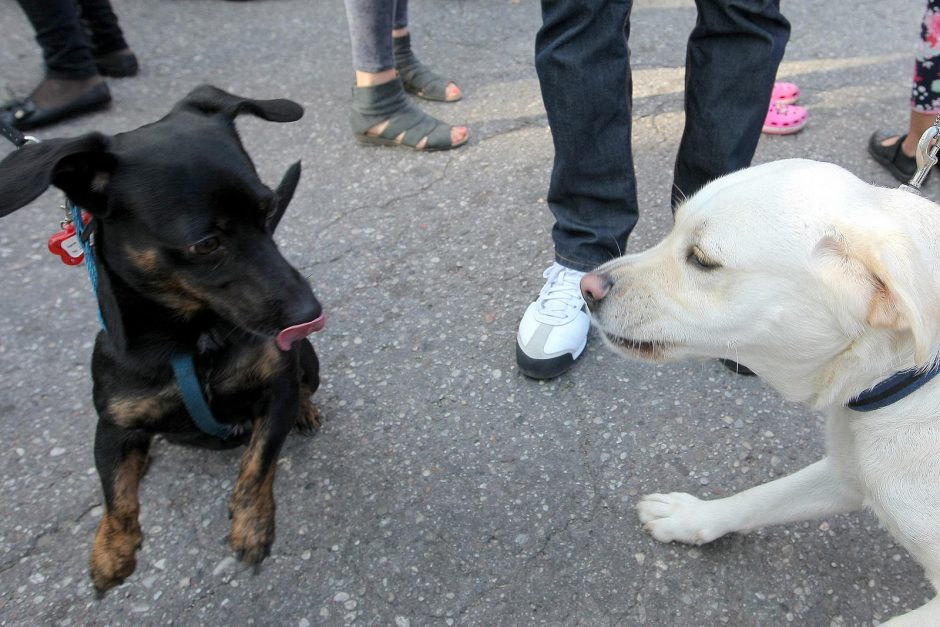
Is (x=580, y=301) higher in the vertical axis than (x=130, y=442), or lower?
lower

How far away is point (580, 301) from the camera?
8.61ft

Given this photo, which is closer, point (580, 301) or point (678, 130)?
point (580, 301)

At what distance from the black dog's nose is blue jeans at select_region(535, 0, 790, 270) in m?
0.73

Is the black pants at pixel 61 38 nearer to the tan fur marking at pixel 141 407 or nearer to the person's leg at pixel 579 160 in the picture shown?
the person's leg at pixel 579 160

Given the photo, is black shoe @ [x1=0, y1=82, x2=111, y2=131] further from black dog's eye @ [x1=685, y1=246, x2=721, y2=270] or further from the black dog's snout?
black dog's eye @ [x1=685, y1=246, x2=721, y2=270]

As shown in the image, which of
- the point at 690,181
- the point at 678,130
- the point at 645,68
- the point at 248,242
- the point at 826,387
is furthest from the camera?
the point at 645,68

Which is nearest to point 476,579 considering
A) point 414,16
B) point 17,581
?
point 17,581

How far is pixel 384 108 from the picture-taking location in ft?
12.5

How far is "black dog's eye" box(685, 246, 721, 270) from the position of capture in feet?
5.26

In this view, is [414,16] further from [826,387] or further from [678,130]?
[826,387]

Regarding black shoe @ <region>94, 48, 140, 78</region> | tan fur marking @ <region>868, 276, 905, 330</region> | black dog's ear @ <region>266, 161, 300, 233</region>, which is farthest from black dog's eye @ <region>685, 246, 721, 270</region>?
black shoe @ <region>94, 48, 140, 78</region>

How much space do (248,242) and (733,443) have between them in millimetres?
1582

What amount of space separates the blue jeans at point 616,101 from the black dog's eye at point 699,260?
0.85 metres

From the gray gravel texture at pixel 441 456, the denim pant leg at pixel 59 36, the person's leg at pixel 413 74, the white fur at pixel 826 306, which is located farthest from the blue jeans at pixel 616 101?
the denim pant leg at pixel 59 36
